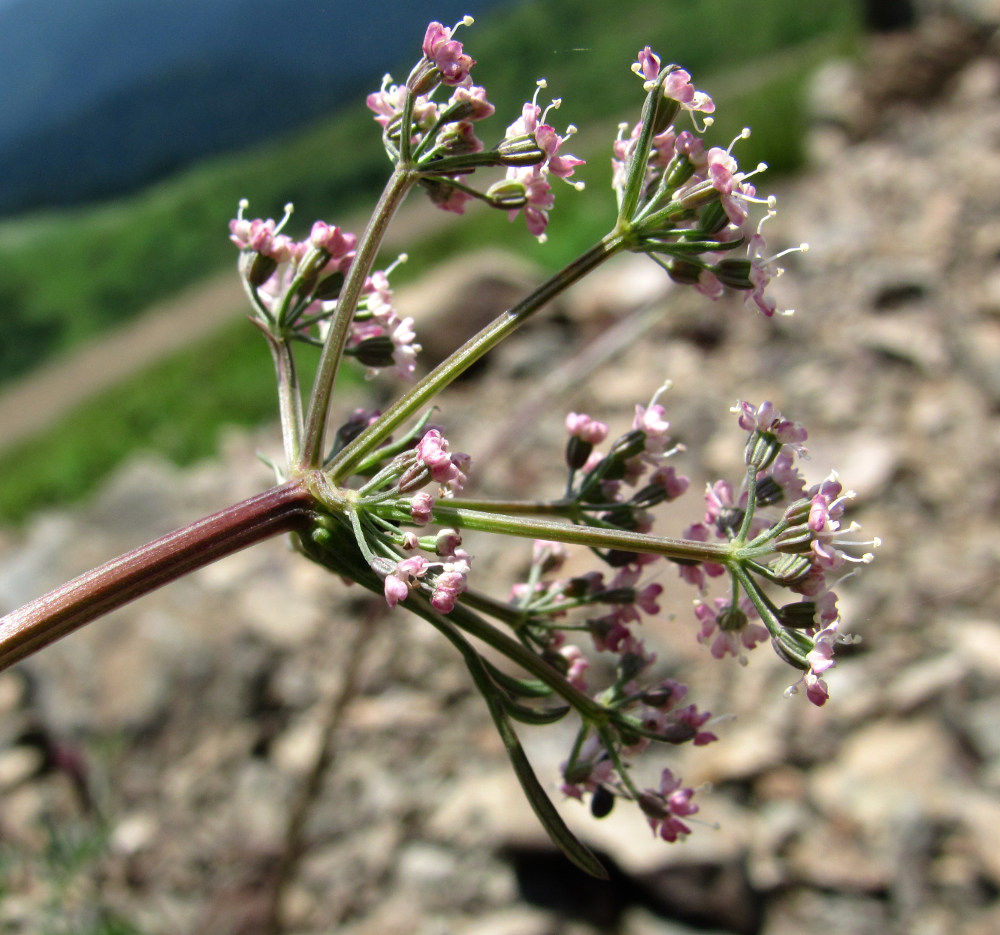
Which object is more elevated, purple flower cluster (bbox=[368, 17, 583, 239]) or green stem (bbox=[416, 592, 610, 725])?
purple flower cluster (bbox=[368, 17, 583, 239])

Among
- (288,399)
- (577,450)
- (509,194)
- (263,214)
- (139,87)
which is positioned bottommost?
(288,399)

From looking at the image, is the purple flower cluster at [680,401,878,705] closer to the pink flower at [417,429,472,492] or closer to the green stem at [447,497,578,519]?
the green stem at [447,497,578,519]

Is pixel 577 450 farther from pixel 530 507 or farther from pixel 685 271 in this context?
pixel 685 271

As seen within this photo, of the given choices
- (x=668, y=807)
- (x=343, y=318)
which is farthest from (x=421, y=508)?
(x=668, y=807)

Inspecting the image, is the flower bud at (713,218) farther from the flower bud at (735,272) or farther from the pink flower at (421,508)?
the pink flower at (421,508)

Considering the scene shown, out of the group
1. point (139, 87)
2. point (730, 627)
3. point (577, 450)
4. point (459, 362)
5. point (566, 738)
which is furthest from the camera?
point (139, 87)

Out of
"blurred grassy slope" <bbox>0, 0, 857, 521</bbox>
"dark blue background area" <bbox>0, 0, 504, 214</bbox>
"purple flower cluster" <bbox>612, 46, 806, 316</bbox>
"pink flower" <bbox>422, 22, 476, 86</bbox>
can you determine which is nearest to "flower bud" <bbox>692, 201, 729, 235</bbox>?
"purple flower cluster" <bbox>612, 46, 806, 316</bbox>
